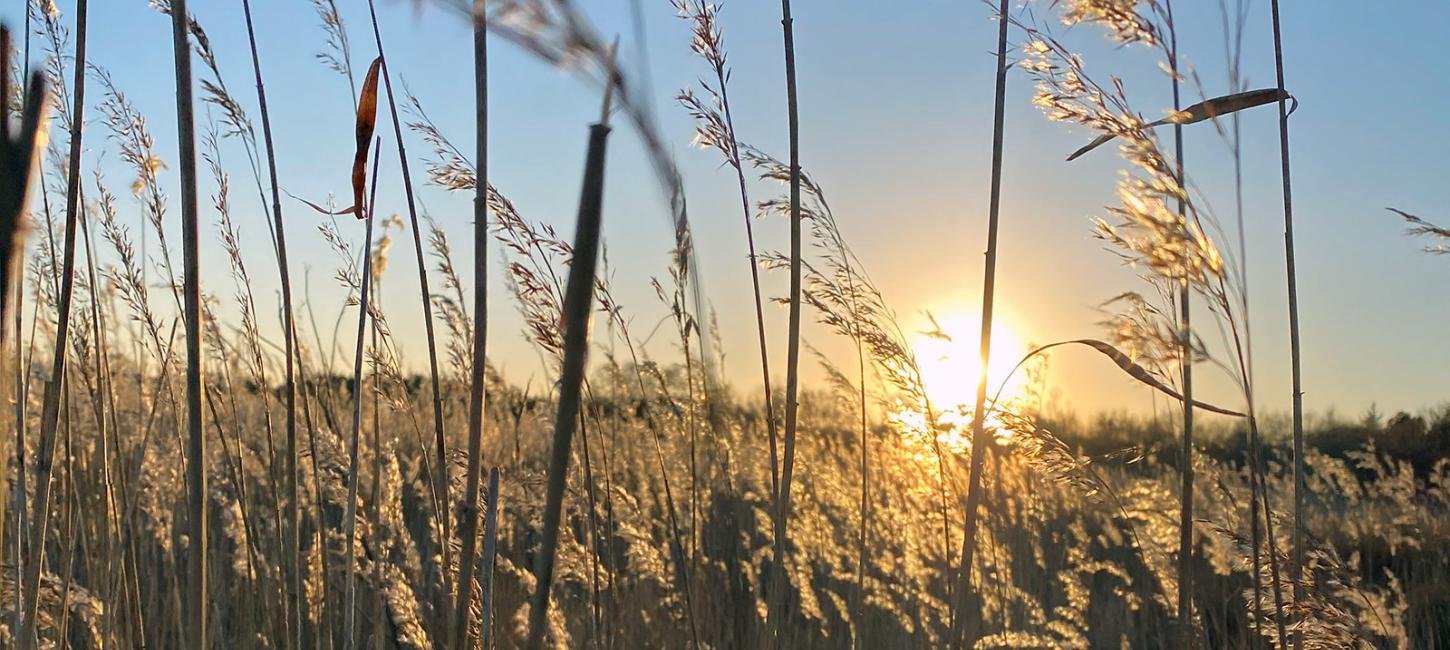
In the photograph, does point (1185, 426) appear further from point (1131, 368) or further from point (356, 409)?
point (356, 409)

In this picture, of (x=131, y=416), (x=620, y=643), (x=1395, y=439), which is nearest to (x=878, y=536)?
(x=620, y=643)

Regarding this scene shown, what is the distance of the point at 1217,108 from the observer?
149 cm

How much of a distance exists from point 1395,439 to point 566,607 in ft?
35.6

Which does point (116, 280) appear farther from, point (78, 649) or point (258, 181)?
point (78, 649)

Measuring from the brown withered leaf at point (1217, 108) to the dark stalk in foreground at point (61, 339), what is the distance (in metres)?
1.24

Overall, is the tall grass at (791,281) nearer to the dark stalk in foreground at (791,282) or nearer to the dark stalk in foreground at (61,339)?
the dark stalk in foreground at (791,282)

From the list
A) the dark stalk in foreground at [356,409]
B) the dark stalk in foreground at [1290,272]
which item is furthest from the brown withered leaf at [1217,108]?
the dark stalk in foreground at [356,409]

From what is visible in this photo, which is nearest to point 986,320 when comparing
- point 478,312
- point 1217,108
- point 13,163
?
point 1217,108

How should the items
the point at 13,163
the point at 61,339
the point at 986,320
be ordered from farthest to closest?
the point at 986,320
the point at 61,339
the point at 13,163

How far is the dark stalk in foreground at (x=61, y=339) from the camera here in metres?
1.14

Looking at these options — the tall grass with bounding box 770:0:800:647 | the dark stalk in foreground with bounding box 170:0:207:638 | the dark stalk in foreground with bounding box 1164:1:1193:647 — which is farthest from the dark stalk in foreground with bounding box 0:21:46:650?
the dark stalk in foreground with bounding box 1164:1:1193:647

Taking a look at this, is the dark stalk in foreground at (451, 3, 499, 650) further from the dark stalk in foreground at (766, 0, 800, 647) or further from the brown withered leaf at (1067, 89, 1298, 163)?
the brown withered leaf at (1067, 89, 1298, 163)

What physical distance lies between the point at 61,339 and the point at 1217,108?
1.49 metres

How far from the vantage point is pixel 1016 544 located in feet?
13.5
